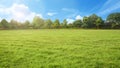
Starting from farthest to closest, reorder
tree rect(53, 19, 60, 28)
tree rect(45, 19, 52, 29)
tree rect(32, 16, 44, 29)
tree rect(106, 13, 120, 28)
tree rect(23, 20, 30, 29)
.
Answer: tree rect(32, 16, 44, 29) → tree rect(45, 19, 52, 29) → tree rect(23, 20, 30, 29) → tree rect(106, 13, 120, 28) → tree rect(53, 19, 60, 28)

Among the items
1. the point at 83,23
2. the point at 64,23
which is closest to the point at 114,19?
the point at 83,23

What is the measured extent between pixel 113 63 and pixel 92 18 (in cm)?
7024

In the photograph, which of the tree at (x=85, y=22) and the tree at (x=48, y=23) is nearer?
the tree at (x=85, y=22)

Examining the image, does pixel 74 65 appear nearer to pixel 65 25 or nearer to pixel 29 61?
pixel 29 61

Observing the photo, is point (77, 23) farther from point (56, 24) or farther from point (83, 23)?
point (56, 24)

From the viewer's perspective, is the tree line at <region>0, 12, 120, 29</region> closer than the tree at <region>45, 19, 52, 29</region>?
Yes

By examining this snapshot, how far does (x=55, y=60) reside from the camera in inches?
285

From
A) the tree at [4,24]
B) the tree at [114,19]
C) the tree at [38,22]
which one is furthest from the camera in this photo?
the tree at [38,22]

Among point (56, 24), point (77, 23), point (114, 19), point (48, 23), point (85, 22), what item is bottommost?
point (56, 24)

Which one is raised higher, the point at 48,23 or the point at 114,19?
the point at 114,19

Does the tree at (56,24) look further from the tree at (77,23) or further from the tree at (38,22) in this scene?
the tree at (38,22)

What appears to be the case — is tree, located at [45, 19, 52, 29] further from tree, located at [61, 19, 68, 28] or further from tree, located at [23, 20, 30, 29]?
tree, located at [23, 20, 30, 29]

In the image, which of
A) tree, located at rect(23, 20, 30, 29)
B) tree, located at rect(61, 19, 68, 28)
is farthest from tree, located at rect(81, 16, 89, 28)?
tree, located at rect(23, 20, 30, 29)

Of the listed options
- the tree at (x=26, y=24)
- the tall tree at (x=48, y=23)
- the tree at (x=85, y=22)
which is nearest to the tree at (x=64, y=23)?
the tall tree at (x=48, y=23)
